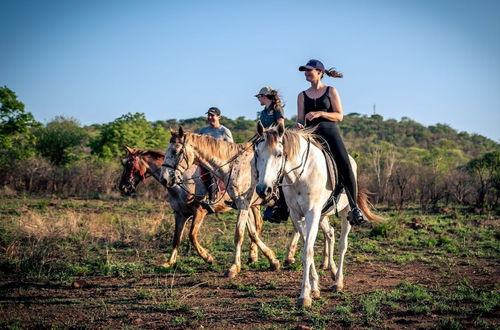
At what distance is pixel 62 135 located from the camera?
29.2 m

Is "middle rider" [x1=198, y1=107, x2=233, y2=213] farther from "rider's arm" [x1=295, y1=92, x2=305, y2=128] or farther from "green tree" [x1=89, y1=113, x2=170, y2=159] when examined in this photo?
"green tree" [x1=89, y1=113, x2=170, y2=159]

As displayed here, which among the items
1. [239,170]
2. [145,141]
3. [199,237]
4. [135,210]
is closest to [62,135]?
[145,141]

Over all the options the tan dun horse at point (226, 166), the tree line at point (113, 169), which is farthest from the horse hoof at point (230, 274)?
the tree line at point (113, 169)

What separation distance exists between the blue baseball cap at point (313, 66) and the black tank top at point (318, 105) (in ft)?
1.07

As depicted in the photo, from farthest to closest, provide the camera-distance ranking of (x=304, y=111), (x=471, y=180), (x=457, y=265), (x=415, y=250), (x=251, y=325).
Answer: (x=471, y=180), (x=415, y=250), (x=457, y=265), (x=304, y=111), (x=251, y=325)

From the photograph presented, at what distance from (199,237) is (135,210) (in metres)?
7.37

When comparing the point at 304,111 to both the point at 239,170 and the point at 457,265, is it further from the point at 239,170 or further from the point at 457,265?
the point at 457,265

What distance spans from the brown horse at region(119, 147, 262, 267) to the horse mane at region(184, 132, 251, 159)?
563 millimetres

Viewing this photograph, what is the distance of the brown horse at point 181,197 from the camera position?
26.8 ft

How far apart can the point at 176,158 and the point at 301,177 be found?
8.93ft

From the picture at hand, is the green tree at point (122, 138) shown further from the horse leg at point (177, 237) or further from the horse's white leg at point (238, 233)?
the horse's white leg at point (238, 233)

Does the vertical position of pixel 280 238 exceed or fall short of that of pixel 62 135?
it falls short

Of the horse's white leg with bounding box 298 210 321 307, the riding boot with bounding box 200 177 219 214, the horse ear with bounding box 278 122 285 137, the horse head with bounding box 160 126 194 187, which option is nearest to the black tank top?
the horse ear with bounding box 278 122 285 137

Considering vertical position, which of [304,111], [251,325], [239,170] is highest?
[304,111]
